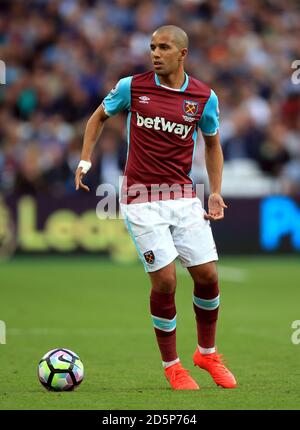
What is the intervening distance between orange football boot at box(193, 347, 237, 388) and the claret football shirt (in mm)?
1170

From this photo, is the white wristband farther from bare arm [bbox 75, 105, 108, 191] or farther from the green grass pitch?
the green grass pitch

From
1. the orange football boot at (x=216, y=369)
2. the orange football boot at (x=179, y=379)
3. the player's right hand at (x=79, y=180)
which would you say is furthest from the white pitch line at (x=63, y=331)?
the player's right hand at (x=79, y=180)

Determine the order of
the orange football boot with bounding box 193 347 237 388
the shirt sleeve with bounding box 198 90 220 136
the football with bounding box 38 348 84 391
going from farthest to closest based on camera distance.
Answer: the shirt sleeve with bounding box 198 90 220 136 < the orange football boot with bounding box 193 347 237 388 < the football with bounding box 38 348 84 391

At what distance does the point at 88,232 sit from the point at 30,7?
489 centimetres

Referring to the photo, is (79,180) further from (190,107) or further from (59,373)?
(59,373)

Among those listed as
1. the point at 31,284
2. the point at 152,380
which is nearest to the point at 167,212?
the point at 152,380

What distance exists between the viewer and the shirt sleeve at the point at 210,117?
290 inches

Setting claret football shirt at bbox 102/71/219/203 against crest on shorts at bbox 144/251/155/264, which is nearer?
crest on shorts at bbox 144/251/155/264

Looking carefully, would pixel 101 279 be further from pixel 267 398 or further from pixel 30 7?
pixel 267 398

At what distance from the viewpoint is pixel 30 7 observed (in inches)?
786

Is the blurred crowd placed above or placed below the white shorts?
above

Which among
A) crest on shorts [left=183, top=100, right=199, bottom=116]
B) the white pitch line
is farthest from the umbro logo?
the white pitch line

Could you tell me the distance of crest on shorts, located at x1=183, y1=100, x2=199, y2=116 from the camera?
726 cm

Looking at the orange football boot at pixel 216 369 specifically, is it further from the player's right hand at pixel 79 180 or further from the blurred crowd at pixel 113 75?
the blurred crowd at pixel 113 75
